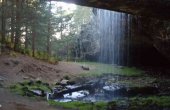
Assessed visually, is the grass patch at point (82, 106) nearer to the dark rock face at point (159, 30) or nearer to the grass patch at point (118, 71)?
the dark rock face at point (159, 30)

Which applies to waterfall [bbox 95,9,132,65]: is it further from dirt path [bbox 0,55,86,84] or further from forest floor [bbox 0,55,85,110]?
dirt path [bbox 0,55,86,84]

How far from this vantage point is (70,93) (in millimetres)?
18344

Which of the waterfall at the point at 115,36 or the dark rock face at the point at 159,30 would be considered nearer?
the dark rock face at the point at 159,30

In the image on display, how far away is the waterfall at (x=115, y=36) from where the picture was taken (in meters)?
26.8

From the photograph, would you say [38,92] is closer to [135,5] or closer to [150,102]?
[150,102]

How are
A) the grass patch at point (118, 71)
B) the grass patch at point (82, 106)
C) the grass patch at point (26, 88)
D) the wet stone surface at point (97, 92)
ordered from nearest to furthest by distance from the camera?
the grass patch at point (82, 106), the grass patch at point (26, 88), the wet stone surface at point (97, 92), the grass patch at point (118, 71)

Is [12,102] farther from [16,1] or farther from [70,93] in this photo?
[16,1]

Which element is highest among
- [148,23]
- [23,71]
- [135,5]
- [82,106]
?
[135,5]

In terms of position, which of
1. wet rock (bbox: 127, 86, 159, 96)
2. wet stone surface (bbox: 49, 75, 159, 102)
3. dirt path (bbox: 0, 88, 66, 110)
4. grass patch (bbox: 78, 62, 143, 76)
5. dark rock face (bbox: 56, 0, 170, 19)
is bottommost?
grass patch (bbox: 78, 62, 143, 76)

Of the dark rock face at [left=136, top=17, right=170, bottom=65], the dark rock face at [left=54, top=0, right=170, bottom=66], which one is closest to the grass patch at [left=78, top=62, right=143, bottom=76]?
the dark rock face at [left=54, top=0, right=170, bottom=66]

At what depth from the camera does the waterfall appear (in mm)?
26831

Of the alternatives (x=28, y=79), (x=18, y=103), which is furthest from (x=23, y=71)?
(x=18, y=103)

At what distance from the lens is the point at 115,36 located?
31812mm

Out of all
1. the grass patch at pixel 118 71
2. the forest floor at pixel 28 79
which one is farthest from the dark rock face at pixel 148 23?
the forest floor at pixel 28 79
